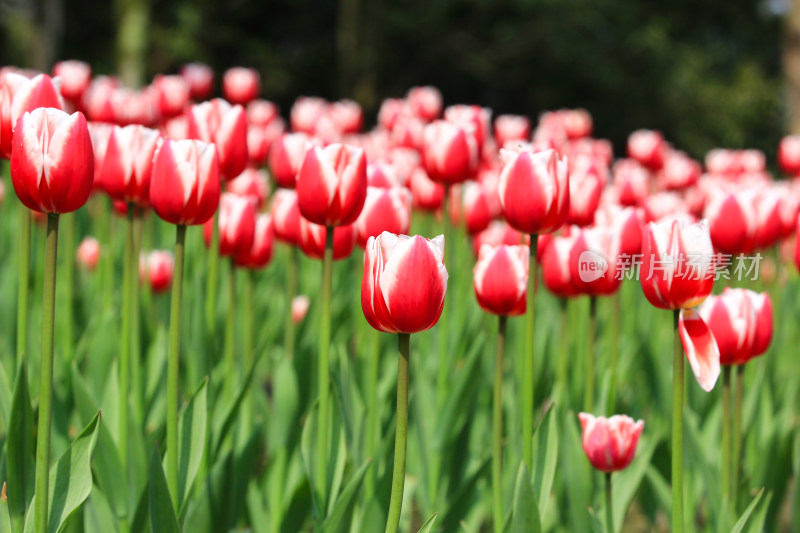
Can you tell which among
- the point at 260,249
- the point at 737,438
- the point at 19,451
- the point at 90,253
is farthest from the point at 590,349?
the point at 90,253

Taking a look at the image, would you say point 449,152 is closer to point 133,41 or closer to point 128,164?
point 128,164

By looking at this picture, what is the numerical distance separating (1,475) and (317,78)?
18.2m

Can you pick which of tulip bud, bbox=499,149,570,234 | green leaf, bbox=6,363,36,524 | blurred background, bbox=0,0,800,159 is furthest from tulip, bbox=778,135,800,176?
blurred background, bbox=0,0,800,159

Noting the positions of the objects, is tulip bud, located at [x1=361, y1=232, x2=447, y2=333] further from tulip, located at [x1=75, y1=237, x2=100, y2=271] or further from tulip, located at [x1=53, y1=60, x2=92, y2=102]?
tulip, located at [x1=53, y1=60, x2=92, y2=102]

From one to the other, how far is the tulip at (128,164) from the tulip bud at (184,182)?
237mm

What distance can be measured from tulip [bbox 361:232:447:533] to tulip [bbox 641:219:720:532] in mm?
366

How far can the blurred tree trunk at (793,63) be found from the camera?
828cm

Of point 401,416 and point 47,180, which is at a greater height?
point 47,180

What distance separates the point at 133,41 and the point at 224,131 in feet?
37.1

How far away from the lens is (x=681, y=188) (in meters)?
4.30

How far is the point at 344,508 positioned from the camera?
1.52 meters

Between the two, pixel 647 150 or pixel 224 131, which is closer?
pixel 224 131

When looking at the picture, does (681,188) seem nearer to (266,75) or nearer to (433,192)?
(433,192)

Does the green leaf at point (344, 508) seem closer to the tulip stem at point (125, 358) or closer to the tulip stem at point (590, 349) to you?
the tulip stem at point (125, 358)
